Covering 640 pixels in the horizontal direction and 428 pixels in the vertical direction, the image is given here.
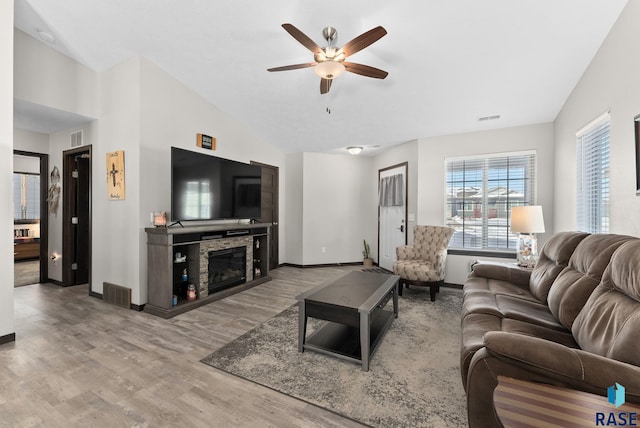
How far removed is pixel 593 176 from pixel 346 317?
2.86 metres

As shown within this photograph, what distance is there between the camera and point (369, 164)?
20.4ft

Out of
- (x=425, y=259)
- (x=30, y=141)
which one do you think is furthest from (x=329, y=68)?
(x=30, y=141)

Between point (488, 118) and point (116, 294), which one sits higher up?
point (488, 118)

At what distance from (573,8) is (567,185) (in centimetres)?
199

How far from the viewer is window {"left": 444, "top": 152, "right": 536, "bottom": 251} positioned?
13.3ft

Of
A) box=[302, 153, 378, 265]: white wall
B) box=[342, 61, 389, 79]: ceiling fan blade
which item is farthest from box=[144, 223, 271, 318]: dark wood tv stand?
box=[342, 61, 389, 79]: ceiling fan blade

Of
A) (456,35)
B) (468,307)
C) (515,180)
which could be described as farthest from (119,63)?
(515,180)

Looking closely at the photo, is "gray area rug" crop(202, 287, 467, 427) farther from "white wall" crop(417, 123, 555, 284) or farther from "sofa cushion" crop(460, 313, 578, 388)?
"white wall" crop(417, 123, 555, 284)

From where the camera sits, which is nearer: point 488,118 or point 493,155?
point 488,118

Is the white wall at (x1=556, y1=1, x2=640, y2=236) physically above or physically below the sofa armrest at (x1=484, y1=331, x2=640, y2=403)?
above

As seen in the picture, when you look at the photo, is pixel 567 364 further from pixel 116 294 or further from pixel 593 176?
pixel 116 294

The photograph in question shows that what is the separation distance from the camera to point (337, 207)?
19.8 ft

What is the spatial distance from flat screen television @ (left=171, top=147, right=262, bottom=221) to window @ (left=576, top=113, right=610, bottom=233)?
4.18 m

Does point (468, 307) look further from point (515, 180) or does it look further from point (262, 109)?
point (262, 109)
